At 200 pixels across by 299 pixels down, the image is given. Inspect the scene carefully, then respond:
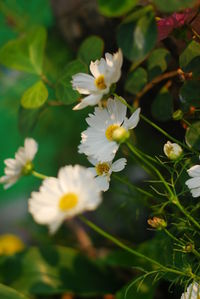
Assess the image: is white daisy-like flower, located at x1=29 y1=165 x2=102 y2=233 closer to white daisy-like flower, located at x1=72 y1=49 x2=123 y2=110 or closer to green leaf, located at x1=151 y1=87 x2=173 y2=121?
white daisy-like flower, located at x1=72 y1=49 x2=123 y2=110

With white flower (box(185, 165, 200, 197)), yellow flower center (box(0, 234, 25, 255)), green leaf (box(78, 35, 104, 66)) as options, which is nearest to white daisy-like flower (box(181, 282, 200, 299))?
white flower (box(185, 165, 200, 197))

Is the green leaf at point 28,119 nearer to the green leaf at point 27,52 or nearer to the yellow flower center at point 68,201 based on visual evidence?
the green leaf at point 27,52

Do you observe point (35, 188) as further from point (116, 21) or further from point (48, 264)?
point (116, 21)

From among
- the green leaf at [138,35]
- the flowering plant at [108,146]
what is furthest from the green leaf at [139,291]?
the green leaf at [138,35]

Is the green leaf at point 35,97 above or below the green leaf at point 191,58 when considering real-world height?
above

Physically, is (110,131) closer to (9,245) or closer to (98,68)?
(98,68)
